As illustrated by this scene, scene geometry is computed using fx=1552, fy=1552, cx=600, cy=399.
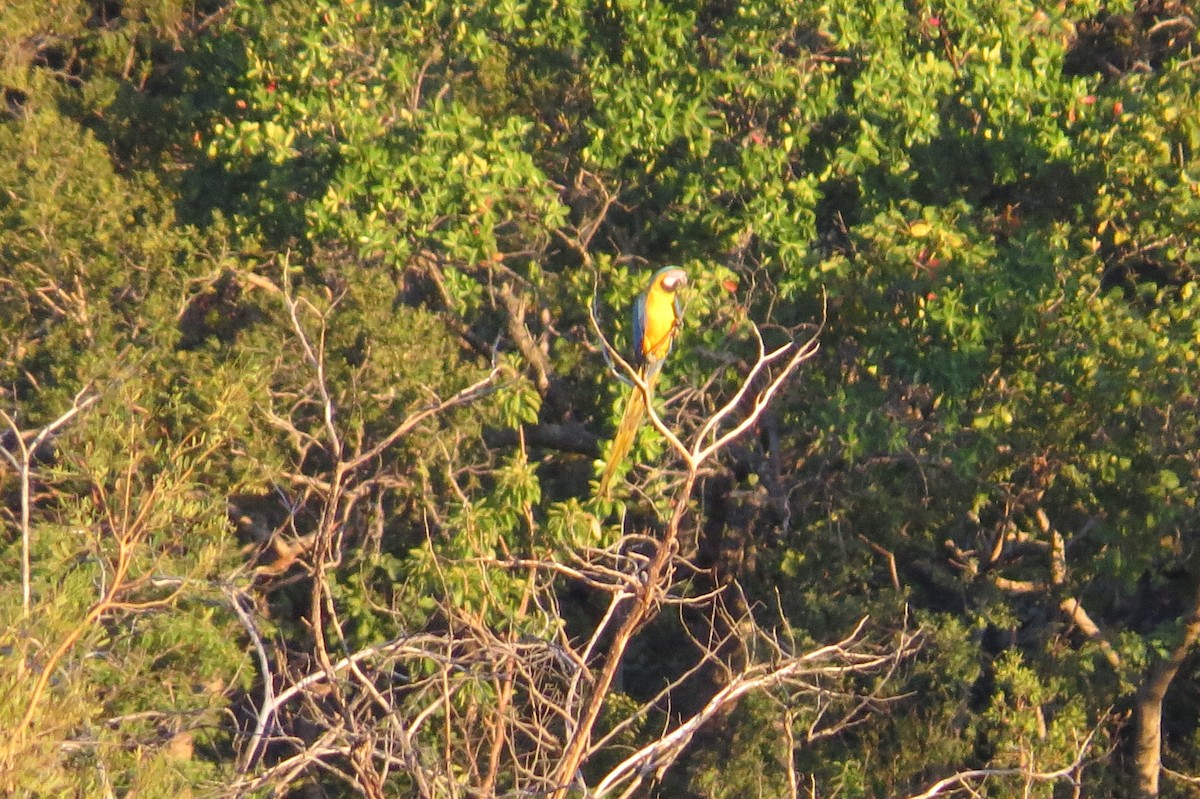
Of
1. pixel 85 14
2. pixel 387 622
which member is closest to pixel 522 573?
pixel 387 622

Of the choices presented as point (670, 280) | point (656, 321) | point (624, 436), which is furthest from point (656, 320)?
point (624, 436)

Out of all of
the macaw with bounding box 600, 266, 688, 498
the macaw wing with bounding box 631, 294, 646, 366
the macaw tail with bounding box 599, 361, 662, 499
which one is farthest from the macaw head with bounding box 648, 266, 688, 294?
the macaw tail with bounding box 599, 361, 662, 499

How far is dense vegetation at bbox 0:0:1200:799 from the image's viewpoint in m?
6.77

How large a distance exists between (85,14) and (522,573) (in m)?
5.42

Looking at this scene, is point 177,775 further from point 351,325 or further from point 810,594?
point 810,594

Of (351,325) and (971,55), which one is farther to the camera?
(351,325)

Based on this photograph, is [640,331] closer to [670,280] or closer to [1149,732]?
[670,280]

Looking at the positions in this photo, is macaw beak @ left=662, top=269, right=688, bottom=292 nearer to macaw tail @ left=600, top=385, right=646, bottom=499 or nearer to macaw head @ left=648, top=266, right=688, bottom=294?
macaw head @ left=648, top=266, right=688, bottom=294

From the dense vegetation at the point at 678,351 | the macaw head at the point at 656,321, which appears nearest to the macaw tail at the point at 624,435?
the dense vegetation at the point at 678,351

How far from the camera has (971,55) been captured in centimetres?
733

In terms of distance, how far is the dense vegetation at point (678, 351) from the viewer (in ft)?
22.2

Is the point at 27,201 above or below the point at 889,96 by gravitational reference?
below

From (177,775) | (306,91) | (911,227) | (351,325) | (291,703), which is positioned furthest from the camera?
(291,703)

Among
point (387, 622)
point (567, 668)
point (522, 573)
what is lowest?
point (387, 622)
